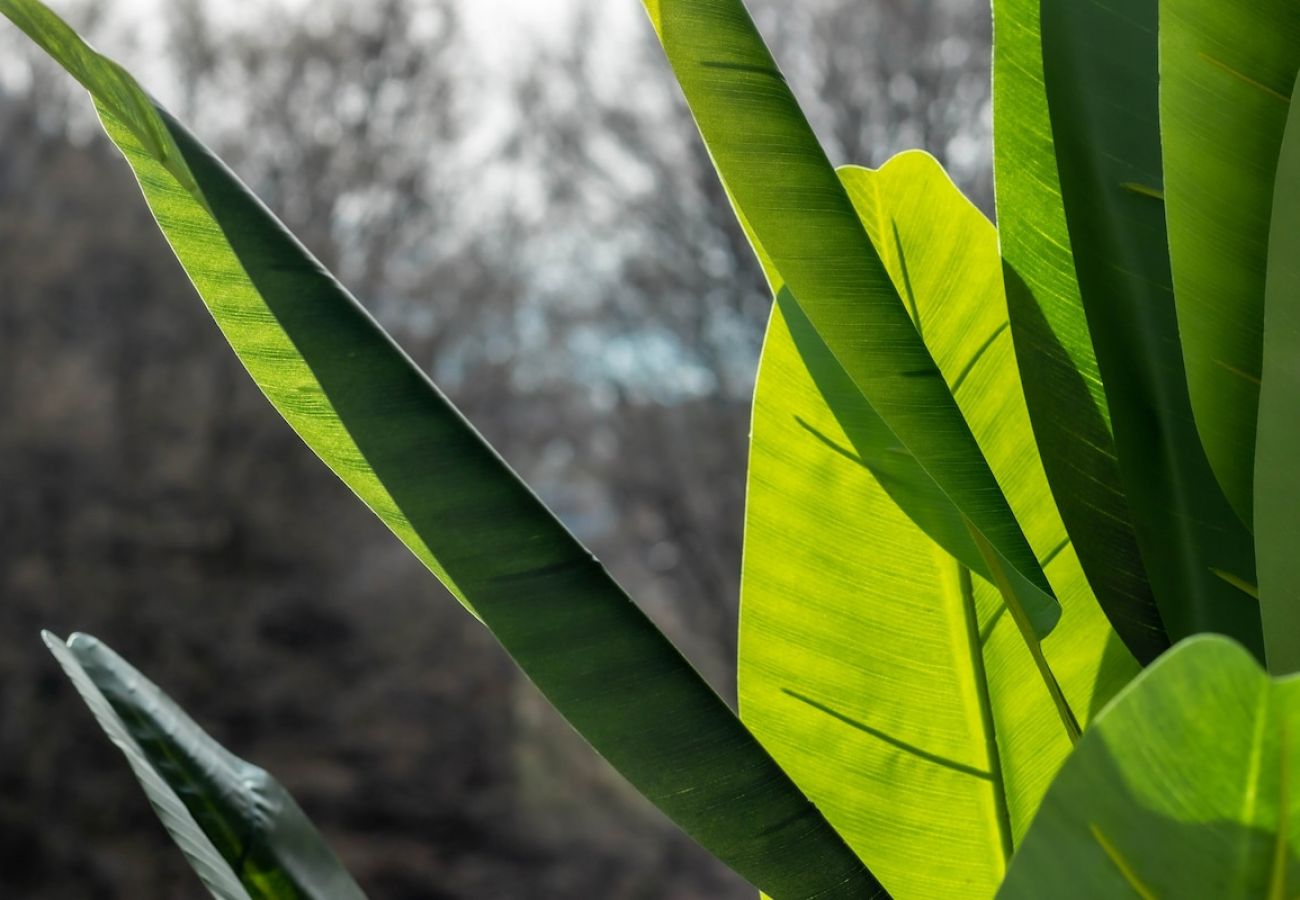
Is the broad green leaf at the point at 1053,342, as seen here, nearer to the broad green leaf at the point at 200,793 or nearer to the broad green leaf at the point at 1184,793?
the broad green leaf at the point at 1184,793

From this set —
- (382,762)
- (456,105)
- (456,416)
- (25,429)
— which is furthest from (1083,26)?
(456,105)

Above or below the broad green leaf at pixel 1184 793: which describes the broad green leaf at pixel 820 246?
above

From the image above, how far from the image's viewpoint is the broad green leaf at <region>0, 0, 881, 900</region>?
0.76 ft

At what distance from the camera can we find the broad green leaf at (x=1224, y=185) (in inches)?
9.5

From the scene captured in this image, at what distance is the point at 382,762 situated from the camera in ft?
17.6

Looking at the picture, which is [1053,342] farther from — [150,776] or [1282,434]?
[150,776]

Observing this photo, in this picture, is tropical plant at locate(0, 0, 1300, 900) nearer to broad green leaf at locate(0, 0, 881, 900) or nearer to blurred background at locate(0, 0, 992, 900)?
broad green leaf at locate(0, 0, 881, 900)

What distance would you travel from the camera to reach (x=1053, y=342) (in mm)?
332

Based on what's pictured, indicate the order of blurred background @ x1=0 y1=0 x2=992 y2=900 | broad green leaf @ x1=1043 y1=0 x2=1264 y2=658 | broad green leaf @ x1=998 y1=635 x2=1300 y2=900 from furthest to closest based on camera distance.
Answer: blurred background @ x1=0 y1=0 x2=992 y2=900 < broad green leaf @ x1=1043 y1=0 x2=1264 y2=658 < broad green leaf @ x1=998 y1=635 x2=1300 y2=900

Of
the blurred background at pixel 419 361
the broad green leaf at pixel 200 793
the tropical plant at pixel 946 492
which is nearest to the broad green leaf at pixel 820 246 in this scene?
the tropical plant at pixel 946 492

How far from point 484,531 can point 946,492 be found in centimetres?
11

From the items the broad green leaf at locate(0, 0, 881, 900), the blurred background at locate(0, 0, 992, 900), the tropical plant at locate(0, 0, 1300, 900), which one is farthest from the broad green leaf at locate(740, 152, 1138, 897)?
the blurred background at locate(0, 0, 992, 900)

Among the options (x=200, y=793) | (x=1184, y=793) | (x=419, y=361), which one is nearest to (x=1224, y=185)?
(x=1184, y=793)

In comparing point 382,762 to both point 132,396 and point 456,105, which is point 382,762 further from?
point 456,105
